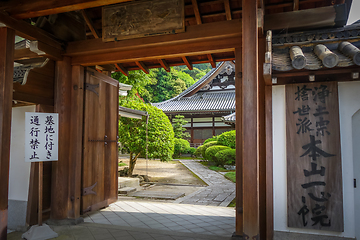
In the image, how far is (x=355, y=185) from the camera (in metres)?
3.49

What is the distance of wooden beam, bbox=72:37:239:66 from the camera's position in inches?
166

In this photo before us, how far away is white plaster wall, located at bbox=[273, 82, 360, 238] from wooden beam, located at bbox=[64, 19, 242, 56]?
3.72 ft

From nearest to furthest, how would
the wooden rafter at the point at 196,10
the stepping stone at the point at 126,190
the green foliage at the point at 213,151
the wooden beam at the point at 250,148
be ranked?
the wooden beam at the point at 250,148 → the wooden rafter at the point at 196,10 → the stepping stone at the point at 126,190 → the green foliage at the point at 213,151

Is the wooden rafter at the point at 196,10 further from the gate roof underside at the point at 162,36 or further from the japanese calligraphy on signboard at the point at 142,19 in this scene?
the japanese calligraphy on signboard at the point at 142,19

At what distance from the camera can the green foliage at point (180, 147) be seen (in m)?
20.7

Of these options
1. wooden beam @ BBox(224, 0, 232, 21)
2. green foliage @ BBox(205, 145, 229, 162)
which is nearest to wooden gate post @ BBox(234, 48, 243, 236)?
wooden beam @ BBox(224, 0, 232, 21)

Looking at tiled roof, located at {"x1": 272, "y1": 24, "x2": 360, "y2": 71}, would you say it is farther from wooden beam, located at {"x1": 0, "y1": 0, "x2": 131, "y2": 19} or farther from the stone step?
the stone step

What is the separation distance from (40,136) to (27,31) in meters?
1.59

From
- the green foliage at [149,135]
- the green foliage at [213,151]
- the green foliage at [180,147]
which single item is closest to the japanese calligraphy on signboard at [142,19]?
the green foliage at [149,135]

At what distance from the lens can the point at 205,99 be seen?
22.5m

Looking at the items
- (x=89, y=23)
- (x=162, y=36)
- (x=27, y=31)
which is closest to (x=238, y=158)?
(x=162, y=36)

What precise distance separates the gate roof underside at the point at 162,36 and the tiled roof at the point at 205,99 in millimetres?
15815

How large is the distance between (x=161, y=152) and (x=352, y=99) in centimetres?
781

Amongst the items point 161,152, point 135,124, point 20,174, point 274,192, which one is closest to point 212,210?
point 274,192
